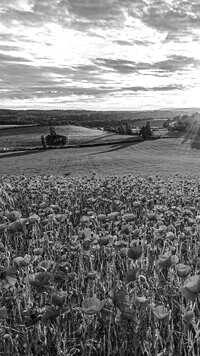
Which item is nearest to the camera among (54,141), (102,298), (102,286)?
(102,286)

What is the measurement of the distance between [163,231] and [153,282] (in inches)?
18.5

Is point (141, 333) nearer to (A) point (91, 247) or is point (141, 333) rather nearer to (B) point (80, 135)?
(A) point (91, 247)

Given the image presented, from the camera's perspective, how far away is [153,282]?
304cm

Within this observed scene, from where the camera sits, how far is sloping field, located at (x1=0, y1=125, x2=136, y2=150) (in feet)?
231

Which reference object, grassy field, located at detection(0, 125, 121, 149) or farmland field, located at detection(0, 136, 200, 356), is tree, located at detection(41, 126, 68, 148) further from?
farmland field, located at detection(0, 136, 200, 356)

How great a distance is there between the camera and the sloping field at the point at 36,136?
70.4m

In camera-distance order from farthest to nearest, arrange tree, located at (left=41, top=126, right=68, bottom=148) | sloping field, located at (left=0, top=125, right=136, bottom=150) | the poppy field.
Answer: sloping field, located at (left=0, top=125, right=136, bottom=150) → tree, located at (left=41, top=126, right=68, bottom=148) → the poppy field

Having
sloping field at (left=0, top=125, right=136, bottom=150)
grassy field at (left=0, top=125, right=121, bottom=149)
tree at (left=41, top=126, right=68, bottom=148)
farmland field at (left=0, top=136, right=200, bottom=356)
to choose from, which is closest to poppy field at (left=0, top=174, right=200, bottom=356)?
farmland field at (left=0, top=136, right=200, bottom=356)

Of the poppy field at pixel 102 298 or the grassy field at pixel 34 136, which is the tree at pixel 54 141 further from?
the poppy field at pixel 102 298

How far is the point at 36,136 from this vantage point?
79.4 metres

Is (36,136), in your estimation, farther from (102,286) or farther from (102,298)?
(102,286)

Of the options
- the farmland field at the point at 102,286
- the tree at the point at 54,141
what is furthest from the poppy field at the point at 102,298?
the tree at the point at 54,141

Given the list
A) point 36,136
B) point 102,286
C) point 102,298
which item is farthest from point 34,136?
point 102,286

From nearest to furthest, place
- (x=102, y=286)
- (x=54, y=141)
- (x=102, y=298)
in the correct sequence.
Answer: (x=102, y=286) → (x=102, y=298) → (x=54, y=141)
